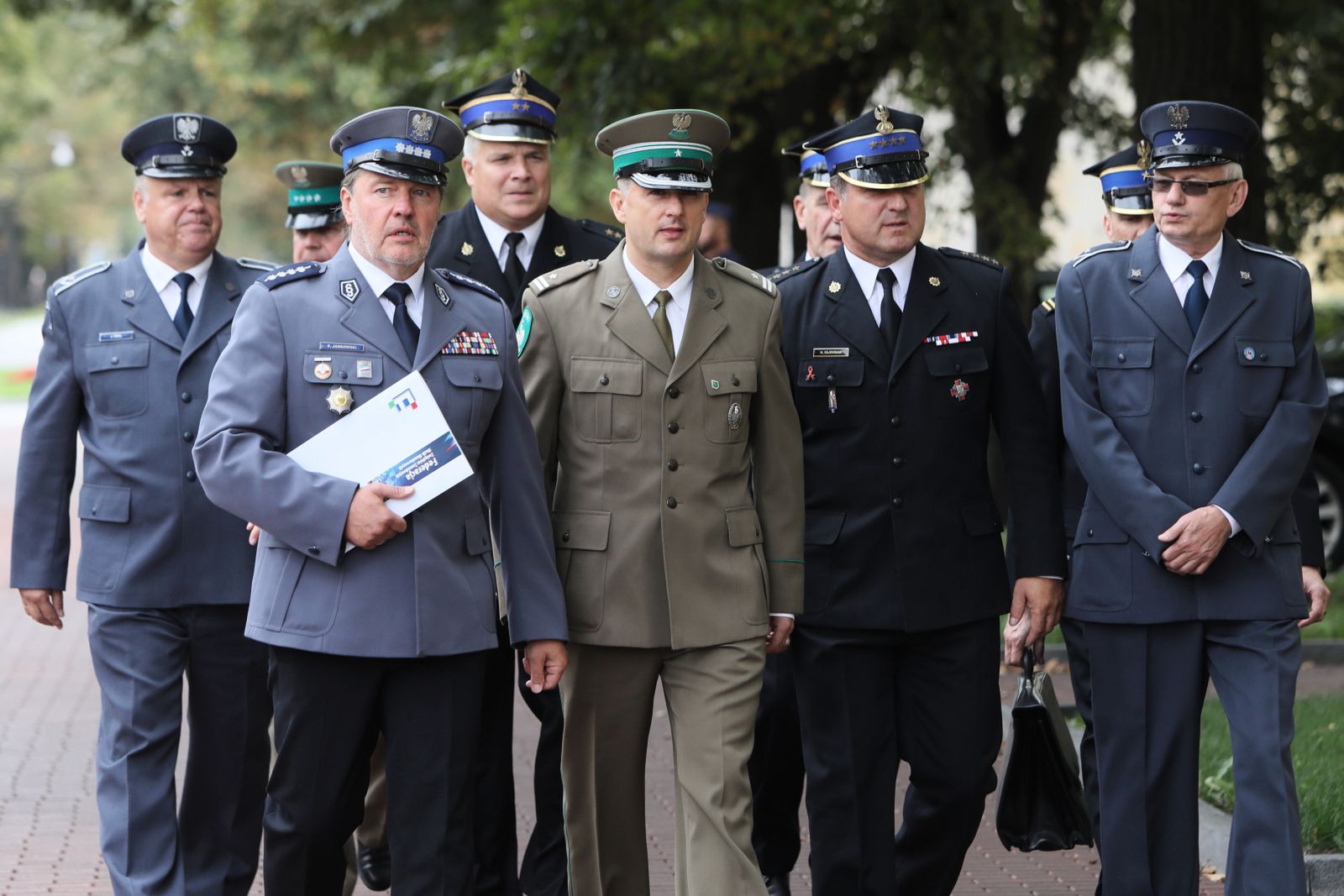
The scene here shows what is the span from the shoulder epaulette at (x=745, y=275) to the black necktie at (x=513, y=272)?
3.38ft

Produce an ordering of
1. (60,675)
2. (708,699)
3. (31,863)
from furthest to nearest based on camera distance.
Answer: (60,675) < (31,863) < (708,699)

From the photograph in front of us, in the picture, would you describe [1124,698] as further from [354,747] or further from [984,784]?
[354,747]

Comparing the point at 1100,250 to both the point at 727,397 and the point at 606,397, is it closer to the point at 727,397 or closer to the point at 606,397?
the point at 727,397

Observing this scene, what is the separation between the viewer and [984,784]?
5328 millimetres

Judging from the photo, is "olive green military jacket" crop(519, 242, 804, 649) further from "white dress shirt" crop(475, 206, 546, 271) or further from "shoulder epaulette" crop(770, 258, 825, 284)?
"white dress shirt" crop(475, 206, 546, 271)

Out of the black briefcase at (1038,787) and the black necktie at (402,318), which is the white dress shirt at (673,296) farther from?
the black briefcase at (1038,787)

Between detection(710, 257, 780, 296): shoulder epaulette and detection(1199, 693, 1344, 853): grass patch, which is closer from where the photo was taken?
detection(710, 257, 780, 296): shoulder epaulette

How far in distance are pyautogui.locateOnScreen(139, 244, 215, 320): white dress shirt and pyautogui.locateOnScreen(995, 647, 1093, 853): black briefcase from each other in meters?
2.66

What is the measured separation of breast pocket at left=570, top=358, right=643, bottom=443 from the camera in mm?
5043

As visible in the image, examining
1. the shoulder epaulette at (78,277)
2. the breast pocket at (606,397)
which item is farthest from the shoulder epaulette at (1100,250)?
the shoulder epaulette at (78,277)

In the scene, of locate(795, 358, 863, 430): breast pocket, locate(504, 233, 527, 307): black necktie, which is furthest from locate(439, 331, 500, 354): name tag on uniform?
locate(504, 233, 527, 307): black necktie

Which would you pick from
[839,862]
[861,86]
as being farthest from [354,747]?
[861,86]

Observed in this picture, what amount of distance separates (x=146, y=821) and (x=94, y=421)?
117cm

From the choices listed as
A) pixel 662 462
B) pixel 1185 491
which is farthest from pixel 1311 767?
pixel 662 462
